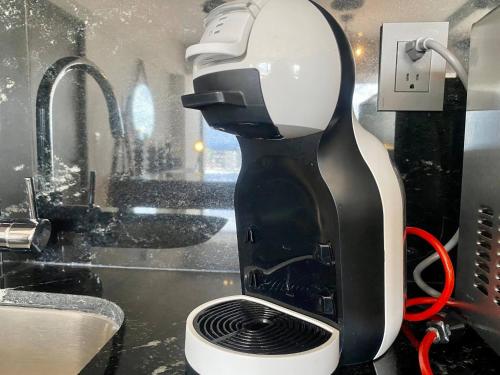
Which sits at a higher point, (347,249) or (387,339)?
(347,249)

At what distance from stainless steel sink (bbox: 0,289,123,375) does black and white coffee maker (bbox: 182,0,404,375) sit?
1.03 feet

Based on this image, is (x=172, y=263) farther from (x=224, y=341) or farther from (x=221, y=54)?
(x=221, y=54)

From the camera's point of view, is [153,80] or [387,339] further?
[153,80]

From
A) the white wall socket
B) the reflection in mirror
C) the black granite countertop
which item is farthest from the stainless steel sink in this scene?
the white wall socket

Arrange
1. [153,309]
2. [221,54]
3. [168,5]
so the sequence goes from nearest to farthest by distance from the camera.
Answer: [221,54], [153,309], [168,5]

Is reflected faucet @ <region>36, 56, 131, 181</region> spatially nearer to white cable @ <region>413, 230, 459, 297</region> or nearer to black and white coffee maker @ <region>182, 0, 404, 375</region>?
black and white coffee maker @ <region>182, 0, 404, 375</region>

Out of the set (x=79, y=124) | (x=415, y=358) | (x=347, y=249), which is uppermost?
(x=79, y=124)

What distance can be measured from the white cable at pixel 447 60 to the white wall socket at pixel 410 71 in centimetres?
3

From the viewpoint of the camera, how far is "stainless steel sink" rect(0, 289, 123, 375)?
0.66 meters

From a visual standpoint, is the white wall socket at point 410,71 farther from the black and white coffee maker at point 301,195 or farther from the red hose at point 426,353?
the red hose at point 426,353

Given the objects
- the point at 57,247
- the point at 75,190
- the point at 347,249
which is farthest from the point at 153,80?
the point at 347,249

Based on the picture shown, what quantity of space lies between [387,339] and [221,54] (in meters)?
0.35

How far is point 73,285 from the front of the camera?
0.69 metres

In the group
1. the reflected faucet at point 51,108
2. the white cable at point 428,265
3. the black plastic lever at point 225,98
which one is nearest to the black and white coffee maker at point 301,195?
the black plastic lever at point 225,98
